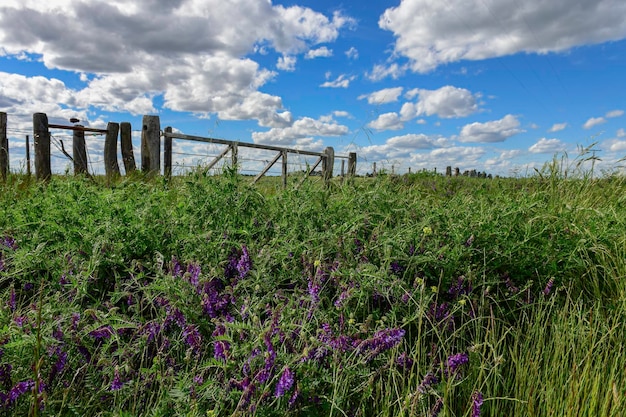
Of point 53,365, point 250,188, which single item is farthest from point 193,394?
point 250,188

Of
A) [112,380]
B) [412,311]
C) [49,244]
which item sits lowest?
[112,380]

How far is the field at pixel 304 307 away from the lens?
1843mm

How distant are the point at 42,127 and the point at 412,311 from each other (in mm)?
8478

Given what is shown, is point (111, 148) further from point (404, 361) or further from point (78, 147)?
point (404, 361)

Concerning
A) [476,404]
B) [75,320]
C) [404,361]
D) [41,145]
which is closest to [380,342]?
[404,361]

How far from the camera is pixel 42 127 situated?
331 inches

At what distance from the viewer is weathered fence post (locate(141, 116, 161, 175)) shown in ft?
30.4

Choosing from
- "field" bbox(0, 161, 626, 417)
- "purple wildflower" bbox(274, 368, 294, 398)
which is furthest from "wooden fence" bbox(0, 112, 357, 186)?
"purple wildflower" bbox(274, 368, 294, 398)

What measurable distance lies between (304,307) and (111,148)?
8096 mm

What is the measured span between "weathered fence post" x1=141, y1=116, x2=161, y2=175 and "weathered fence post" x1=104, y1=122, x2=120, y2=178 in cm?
51

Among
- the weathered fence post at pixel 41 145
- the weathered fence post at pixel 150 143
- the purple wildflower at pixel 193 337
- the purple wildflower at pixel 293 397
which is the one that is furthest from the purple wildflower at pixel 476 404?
the weathered fence post at pixel 41 145

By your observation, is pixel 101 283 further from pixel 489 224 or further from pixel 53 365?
pixel 489 224

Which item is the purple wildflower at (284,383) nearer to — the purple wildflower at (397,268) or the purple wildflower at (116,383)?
the purple wildflower at (116,383)

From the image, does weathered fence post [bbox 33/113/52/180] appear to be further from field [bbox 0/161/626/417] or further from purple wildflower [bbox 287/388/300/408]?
purple wildflower [bbox 287/388/300/408]
